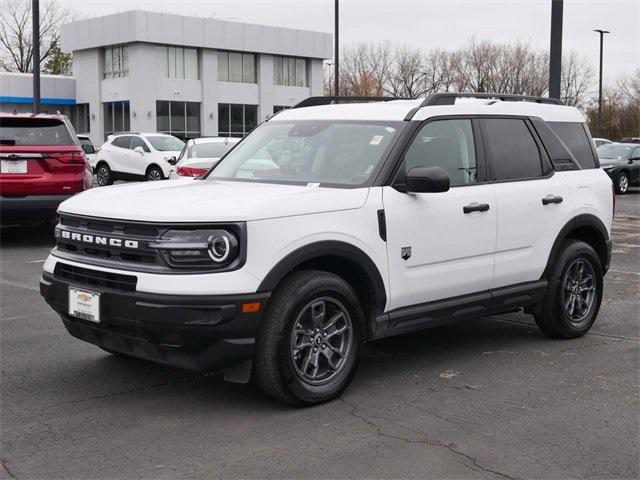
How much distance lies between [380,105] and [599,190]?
221 centimetres

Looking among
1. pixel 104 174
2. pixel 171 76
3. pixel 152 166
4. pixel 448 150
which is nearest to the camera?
pixel 448 150

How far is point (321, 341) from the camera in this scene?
5215 mm

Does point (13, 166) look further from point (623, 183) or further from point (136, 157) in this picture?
point (623, 183)

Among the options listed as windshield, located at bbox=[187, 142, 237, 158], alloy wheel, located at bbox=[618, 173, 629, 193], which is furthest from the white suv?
alloy wheel, located at bbox=[618, 173, 629, 193]

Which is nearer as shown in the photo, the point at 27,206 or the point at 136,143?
the point at 27,206

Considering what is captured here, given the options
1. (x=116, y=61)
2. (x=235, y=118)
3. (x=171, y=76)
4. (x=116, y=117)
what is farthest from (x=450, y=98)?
(x=235, y=118)

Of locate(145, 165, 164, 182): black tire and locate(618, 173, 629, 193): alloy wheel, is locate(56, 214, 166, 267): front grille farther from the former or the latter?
locate(618, 173, 629, 193): alloy wheel

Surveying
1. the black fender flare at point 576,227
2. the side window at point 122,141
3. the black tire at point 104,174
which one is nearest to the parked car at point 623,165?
the side window at point 122,141

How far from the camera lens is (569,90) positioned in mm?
94875

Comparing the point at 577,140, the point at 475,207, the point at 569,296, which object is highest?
the point at 577,140

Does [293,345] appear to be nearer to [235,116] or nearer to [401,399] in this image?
[401,399]

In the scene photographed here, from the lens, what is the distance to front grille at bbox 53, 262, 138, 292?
489 centimetres

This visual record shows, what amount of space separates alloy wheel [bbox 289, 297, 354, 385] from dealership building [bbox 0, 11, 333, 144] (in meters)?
49.9

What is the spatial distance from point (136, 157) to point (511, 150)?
2236 cm
